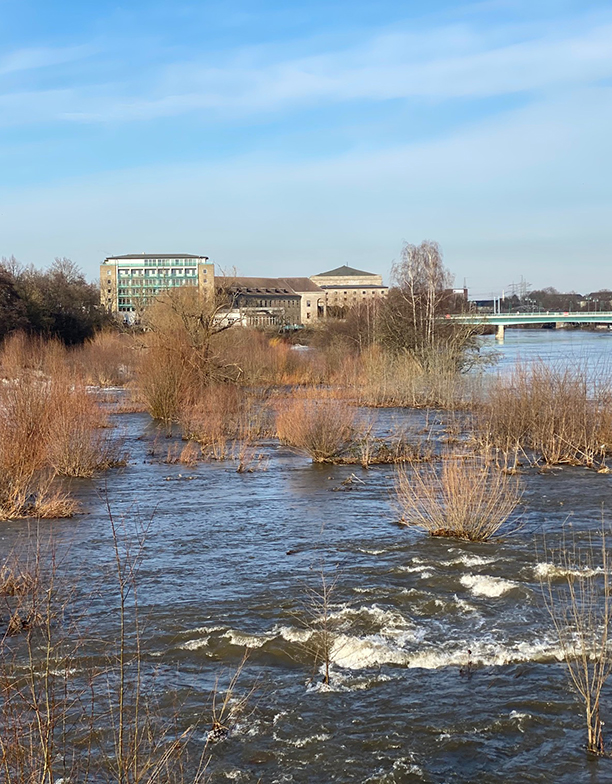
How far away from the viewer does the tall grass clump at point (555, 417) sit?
56.3 ft

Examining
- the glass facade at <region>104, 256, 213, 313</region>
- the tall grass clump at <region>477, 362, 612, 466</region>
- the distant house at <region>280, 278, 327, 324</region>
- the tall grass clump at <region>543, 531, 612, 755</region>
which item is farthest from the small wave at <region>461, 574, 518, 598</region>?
the glass facade at <region>104, 256, 213, 313</region>

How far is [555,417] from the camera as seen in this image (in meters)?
17.2

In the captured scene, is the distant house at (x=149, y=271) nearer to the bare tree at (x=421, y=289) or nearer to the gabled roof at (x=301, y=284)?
the gabled roof at (x=301, y=284)

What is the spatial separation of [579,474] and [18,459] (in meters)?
10.1

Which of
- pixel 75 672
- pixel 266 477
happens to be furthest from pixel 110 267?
pixel 75 672

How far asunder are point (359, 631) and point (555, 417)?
1053 cm

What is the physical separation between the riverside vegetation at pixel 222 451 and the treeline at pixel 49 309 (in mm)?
7744

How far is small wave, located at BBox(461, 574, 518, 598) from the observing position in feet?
29.8

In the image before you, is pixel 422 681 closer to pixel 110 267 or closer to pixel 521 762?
pixel 521 762

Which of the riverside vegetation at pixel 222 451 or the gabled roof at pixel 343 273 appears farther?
the gabled roof at pixel 343 273

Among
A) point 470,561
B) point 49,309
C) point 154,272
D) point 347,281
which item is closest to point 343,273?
point 347,281

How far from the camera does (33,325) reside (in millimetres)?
47750

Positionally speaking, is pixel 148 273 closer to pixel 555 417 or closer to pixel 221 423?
pixel 221 423

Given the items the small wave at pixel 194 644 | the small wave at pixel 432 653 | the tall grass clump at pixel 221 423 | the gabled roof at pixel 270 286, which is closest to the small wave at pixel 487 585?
the small wave at pixel 432 653
